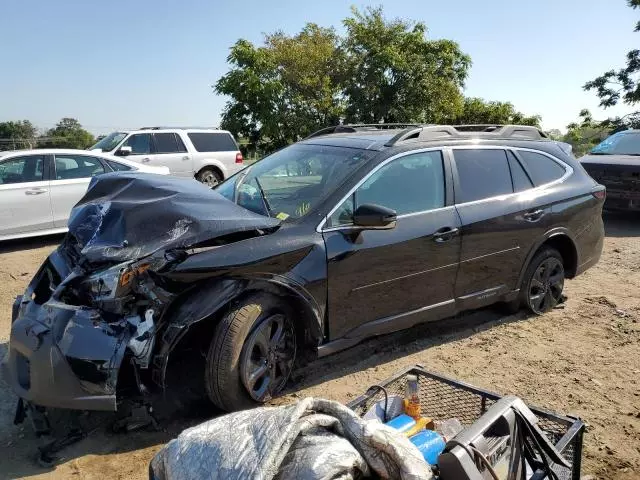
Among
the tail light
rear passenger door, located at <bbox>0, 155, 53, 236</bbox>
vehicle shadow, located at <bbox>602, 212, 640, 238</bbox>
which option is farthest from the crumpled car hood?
vehicle shadow, located at <bbox>602, 212, 640, 238</bbox>

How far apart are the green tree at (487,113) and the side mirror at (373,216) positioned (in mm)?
25128

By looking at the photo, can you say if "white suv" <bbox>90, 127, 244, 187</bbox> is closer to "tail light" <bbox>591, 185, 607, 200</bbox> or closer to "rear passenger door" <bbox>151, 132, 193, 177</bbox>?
"rear passenger door" <bbox>151, 132, 193, 177</bbox>

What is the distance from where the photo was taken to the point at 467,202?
442cm

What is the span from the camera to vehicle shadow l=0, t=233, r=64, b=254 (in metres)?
8.05

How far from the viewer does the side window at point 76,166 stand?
843cm

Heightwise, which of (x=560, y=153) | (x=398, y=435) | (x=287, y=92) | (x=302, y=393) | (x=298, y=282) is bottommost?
(x=302, y=393)

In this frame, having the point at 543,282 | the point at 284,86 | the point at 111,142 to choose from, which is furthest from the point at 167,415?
the point at 284,86

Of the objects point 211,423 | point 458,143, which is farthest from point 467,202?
point 211,423

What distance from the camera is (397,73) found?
2281cm

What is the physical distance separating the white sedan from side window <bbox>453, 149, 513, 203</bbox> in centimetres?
465

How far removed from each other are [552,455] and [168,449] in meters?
1.54

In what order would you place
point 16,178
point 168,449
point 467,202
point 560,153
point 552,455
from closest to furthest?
point 168,449, point 552,455, point 467,202, point 560,153, point 16,178

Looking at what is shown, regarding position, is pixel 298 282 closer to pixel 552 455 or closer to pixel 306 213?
pixel 306 213

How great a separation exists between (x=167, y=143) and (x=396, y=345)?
9.96 m
